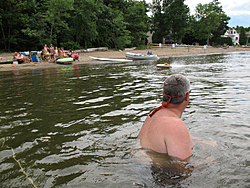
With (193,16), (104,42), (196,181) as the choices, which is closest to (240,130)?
(196,181)

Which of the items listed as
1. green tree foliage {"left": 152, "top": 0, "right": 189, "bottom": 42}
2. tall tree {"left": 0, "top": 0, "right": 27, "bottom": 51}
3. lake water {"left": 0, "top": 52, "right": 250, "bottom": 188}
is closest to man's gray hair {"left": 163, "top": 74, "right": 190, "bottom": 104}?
lake water {"left": 0, "top": 52, "right": 250, "bottom": 188}

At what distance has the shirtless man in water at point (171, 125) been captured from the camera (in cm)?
280

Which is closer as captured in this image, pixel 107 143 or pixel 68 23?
pixel 107 143

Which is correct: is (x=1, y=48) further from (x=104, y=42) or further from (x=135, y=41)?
(x=135, y=41)

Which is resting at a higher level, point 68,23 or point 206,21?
point 206,21

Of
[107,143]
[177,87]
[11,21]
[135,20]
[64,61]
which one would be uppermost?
[135,20]

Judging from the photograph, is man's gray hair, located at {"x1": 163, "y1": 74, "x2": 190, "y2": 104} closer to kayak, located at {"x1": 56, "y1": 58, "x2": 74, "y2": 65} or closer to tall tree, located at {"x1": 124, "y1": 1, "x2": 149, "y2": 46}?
kayak, located at {"x1": 56, "y1": 58, "x2": 74, "y2": 65}

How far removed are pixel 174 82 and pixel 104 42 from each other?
42.6 m

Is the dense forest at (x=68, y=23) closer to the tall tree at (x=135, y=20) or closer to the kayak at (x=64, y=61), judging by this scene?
the tall tree at (x=135, y=20)

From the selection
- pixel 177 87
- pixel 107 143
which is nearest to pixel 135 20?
pixel 107 143

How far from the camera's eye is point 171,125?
279cm

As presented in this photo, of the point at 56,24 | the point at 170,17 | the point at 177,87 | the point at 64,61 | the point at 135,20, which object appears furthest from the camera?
the point at 170,17

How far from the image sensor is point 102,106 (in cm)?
690

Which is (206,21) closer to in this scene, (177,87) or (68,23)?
(68,23)
